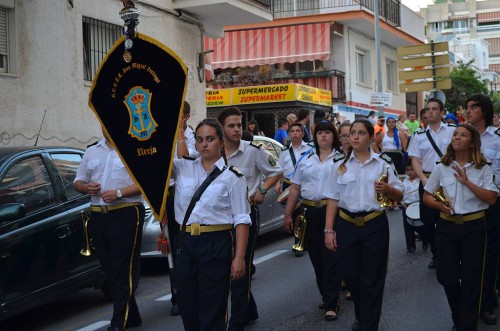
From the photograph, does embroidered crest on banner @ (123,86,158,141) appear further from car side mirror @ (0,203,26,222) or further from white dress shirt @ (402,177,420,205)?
white dress shirt @ (402,177,420,205)

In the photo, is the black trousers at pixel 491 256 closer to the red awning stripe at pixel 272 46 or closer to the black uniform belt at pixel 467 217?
the black uniform belt at pixel 467 217

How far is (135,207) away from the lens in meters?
7.02

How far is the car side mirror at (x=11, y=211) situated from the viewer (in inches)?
262

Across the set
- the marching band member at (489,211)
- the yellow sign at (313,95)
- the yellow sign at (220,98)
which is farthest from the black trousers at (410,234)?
the yellow sign at (220,98)

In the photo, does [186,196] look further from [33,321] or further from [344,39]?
[344,39]

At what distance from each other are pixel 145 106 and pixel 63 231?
193cm

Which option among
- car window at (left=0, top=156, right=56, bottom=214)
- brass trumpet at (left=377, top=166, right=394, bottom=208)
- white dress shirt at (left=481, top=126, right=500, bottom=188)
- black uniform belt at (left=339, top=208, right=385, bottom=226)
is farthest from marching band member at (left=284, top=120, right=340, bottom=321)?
car window at (left=0, top=156, right=56, bottom=214)

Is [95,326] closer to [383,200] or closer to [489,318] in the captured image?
[383,200]

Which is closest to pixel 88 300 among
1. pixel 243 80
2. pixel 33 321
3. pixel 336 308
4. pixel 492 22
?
pixel 33 321

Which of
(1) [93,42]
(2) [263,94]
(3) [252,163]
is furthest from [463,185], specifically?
(2) [263,94]

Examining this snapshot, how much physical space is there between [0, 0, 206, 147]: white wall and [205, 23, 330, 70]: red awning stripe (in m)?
13.5

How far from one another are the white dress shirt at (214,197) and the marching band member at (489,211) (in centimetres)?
235

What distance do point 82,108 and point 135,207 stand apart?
9714 mm

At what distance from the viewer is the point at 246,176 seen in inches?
294
